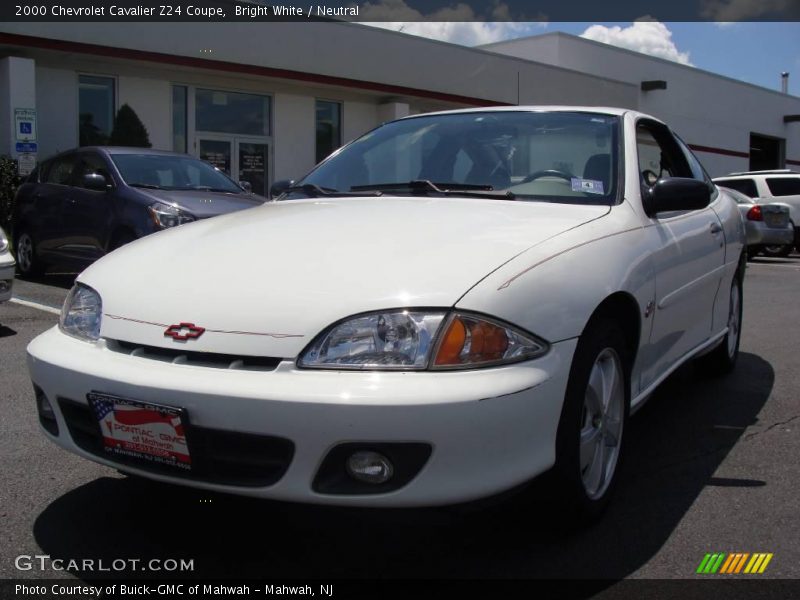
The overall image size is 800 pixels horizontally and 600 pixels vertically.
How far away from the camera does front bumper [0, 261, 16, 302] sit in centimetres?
677

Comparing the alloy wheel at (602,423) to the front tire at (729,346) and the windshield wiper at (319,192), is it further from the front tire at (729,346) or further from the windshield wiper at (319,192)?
the front tire at (729,346)

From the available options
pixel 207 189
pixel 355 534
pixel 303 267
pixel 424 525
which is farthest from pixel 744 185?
pixel 424 525

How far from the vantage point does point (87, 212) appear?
29.5 ft

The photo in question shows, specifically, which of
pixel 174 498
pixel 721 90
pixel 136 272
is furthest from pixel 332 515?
pixel 721 90

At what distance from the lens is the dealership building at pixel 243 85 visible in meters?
14.4

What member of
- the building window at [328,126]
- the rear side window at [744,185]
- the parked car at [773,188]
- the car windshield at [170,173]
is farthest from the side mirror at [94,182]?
the rear side window at [744,185]

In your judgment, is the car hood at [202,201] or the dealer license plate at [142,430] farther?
the car hood at [202,201]

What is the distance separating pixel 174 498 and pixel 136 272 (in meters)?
0.89

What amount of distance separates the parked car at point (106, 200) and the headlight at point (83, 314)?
5.02 m

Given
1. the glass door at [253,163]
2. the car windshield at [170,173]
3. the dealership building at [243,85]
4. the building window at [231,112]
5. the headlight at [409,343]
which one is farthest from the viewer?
the glass door at [253,163]

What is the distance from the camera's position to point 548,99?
23.2m

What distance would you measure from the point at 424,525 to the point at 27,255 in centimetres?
872

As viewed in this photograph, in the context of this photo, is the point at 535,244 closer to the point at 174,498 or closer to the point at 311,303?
the point at 311,303

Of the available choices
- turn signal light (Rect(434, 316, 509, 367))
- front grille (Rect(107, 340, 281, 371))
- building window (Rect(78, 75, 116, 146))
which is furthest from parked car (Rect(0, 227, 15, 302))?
building window (Rect(78, 75, 116, 146))
